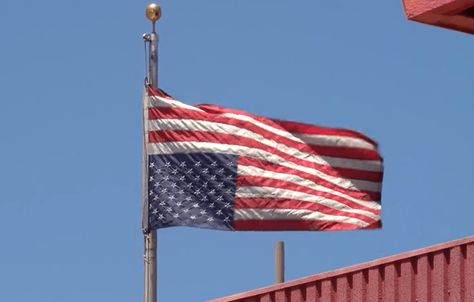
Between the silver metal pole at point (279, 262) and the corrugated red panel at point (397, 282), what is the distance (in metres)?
0.65

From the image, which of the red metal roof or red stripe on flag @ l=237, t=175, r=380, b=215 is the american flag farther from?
the red metal roof

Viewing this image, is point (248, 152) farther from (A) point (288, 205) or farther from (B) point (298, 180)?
(A) point (288, 205)

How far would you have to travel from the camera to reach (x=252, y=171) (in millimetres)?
18312

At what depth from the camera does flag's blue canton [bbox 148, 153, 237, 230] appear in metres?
17.7

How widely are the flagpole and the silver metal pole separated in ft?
5.44

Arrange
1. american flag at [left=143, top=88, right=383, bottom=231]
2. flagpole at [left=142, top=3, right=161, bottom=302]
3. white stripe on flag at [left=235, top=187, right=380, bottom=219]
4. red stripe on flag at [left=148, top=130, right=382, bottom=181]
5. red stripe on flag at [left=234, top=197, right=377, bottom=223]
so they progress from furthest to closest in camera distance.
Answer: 1. red stripe on flag at [left=148, top=130, right=382, bottom=181]
2. white stripe on flag at [left=235, top=187, right=380, bottom=219]
3. red stripe on flag at [left=234, top=197, right=377, bottom=223]
4. american flag at [left=143, top=88, right=383, bottom=231]
5. flagpole at [left=142, top=3, right=161, bottom=302]

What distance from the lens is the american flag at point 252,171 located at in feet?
58.7

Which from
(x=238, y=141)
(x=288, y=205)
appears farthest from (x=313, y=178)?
(x=238, y=141)

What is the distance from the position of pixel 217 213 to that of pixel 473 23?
733 centimetres

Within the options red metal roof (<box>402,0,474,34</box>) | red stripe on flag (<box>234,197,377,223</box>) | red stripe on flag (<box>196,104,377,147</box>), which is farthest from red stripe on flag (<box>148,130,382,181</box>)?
red metal roof (<box>402,0,474,34</box>)

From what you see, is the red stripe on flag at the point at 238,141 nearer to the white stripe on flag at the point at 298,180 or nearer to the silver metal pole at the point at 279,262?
the white stripe on flag at the point at 298,180

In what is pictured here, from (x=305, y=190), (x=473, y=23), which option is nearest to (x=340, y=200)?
(x=305, y=190)

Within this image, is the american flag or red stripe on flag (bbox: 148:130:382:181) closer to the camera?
the american flag

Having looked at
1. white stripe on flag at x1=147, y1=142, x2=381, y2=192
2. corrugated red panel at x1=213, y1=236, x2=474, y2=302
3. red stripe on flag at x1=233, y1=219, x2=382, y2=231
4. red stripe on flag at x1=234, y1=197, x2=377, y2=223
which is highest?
white stripe on flag at x1=147, y1=142, x2=381, y2=192
